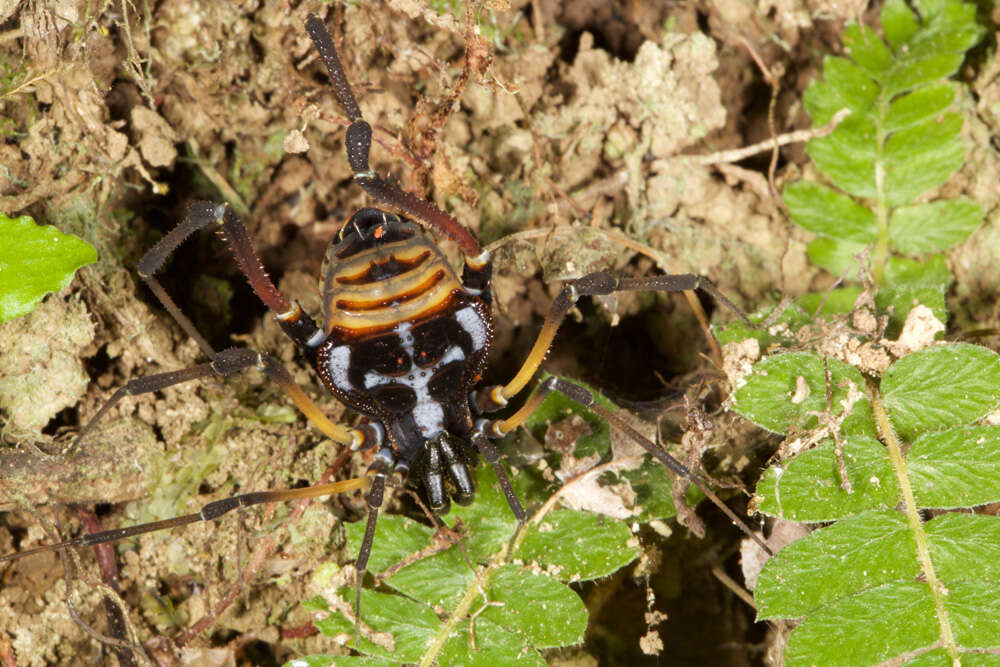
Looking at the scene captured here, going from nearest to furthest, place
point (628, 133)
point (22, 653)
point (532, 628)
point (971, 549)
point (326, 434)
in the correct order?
point (971, 549) < point (532, 628) < point (22, 653) < point (326, 434) < point (628, 133)

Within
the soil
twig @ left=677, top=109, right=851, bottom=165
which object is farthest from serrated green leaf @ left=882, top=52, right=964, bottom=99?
the soil

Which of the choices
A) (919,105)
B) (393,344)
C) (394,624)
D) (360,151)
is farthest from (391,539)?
(919,105)

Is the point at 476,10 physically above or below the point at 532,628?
above

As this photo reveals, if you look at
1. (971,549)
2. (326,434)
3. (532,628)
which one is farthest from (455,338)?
(971,549)

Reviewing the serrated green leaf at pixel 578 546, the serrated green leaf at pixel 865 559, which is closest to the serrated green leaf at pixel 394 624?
the serrated green leaf at pixel 578 546

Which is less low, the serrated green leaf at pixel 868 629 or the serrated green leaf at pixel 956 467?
the serrated green leaf at pixel 956 467

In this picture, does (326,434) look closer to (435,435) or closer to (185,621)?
(435,435)

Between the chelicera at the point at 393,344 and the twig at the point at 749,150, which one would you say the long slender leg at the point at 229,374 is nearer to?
the chelicera at the point at 393,344
